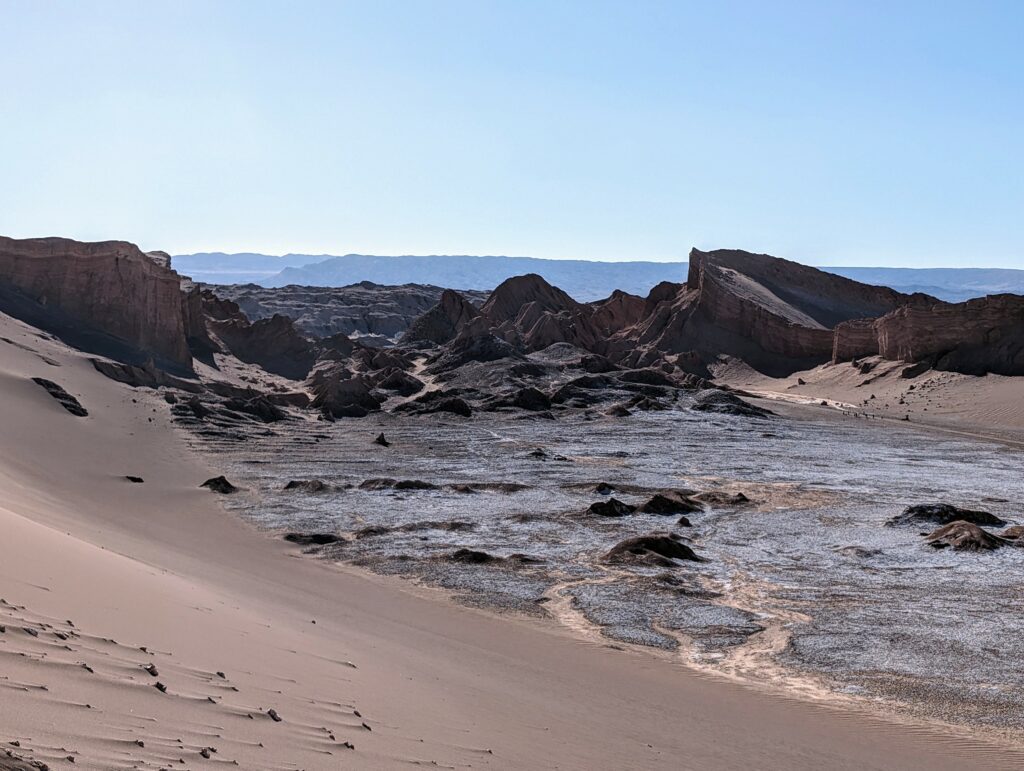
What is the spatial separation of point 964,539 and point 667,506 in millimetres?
6812

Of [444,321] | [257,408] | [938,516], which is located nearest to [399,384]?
[257,408]

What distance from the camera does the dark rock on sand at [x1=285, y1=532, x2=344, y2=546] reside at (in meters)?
21.4

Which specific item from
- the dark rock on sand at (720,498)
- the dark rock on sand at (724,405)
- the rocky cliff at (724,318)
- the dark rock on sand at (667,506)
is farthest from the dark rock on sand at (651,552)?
the rocky cliff at (724,318)

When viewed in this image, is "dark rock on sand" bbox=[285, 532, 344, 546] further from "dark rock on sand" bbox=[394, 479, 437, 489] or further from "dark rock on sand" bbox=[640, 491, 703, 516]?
"dark rock on sand" bbox=[640, 491, 703, 516]

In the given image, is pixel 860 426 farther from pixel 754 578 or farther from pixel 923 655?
pixel 923 655

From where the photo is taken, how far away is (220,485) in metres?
27.0

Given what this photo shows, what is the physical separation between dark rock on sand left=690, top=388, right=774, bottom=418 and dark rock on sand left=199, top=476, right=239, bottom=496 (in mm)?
28993

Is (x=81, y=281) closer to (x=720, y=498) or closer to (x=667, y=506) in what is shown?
(x=720, y=498)

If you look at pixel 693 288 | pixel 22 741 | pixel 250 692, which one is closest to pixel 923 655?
pixel 250 692

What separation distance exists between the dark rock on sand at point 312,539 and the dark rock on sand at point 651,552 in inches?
208

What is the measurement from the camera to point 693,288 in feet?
257

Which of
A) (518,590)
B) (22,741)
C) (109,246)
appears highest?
(109,246)

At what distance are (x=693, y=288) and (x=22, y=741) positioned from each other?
248 ft

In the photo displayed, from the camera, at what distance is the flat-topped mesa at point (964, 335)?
57984 millimetres
